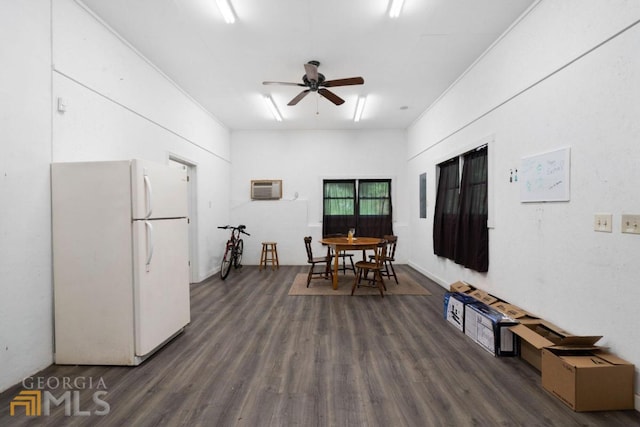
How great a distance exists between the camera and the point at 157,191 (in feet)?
8.48

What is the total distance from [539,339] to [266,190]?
18.8 feet

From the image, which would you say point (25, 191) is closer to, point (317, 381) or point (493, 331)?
point (317, 381)

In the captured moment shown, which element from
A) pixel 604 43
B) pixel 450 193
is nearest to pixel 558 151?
pixel 604 43

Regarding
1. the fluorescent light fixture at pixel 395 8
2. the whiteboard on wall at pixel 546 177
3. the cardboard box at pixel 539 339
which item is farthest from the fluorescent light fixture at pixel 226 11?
the cardboard box at pixel 539 339

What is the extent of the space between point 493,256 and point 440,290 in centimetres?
149

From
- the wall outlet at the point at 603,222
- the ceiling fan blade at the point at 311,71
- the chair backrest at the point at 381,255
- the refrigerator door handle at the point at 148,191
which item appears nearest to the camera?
the wall outlet at the point at 603,222

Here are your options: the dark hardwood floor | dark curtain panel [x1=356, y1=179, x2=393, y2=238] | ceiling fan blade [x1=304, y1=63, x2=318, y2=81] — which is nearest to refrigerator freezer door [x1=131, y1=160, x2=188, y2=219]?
the dark hardwood floor

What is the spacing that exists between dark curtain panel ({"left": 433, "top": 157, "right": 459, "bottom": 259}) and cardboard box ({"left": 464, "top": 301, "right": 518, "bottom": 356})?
160cm

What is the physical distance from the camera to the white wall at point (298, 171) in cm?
694

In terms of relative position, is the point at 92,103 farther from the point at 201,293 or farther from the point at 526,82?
the point at 526,82

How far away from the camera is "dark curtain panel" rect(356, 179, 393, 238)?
689cm

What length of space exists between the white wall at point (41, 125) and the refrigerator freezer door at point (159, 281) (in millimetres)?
726

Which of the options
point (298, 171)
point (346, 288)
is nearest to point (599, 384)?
point (346, 288)

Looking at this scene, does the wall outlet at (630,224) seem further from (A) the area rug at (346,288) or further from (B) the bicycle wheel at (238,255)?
(B) the bicycle wheel at (238,255)
